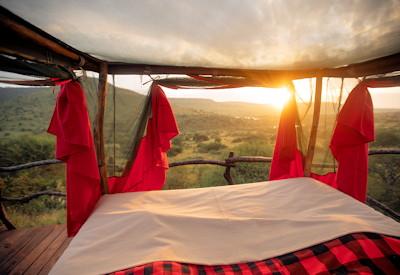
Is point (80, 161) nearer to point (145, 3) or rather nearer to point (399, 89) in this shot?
point (145, 3)

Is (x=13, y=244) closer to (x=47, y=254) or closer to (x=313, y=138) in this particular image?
(x=47, y=254)

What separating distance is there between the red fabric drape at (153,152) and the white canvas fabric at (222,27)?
1.95ft

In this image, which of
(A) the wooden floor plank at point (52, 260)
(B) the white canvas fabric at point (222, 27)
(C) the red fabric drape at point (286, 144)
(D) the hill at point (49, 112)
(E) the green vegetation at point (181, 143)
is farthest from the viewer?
(D) the hill at point (49, 112)

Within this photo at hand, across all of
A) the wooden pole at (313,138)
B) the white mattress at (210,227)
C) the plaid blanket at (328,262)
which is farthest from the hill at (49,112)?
the plaid blanket at (328,262)

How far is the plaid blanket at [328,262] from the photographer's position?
1.19 m

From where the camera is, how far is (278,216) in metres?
1.77

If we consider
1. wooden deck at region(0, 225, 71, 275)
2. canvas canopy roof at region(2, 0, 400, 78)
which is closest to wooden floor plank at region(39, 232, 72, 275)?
wooden deck at region(0, 225, 71, 275)

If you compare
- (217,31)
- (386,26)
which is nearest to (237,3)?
(217,31)

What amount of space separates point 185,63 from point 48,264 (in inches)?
98.0

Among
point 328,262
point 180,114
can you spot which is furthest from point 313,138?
point 180,114

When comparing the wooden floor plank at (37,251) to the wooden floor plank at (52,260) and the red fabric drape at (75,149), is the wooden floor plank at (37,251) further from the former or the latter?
the red fabric drape at (75,149)

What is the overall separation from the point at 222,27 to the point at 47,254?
2816mm

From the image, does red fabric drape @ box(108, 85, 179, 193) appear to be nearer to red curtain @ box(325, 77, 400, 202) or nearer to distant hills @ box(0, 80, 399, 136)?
red curtain @ box(325, 77, 400, 202)

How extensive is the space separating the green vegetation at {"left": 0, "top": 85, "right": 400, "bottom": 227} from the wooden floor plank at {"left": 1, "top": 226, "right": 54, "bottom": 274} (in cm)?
130
